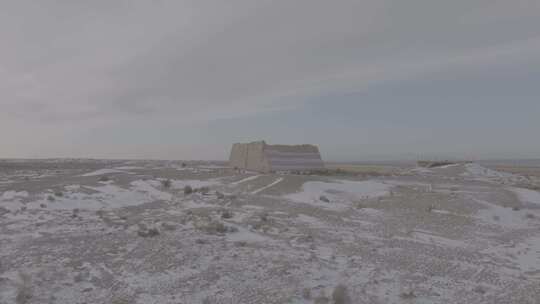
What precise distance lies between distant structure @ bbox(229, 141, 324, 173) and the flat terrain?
39.5 ft

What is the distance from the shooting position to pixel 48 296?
628cm

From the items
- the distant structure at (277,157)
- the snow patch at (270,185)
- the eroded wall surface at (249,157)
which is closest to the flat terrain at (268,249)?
the snow patch at (270,185)

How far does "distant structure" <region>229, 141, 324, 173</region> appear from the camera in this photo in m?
29.4

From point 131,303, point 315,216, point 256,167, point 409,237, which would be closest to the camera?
point 131,303

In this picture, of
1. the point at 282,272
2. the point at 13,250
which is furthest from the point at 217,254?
the point at 13,250

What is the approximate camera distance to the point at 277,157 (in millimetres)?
29766

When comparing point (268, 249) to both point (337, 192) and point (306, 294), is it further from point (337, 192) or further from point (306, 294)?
point (337, 192)

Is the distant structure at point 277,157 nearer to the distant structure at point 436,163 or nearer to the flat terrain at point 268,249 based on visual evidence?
the flat terrain at point 268,249

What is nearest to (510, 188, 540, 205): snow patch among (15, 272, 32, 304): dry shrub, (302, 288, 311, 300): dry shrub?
(302, 288, 311, 300): dry shrub

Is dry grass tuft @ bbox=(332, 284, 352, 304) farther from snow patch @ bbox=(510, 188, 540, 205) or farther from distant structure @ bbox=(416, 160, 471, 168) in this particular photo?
distant structure @ bbox=(416, 160, 471, 168)

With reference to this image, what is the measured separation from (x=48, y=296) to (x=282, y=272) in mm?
4274

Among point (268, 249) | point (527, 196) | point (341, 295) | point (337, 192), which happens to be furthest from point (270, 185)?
point (341, 295)

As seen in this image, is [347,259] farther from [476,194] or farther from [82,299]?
[476,194]

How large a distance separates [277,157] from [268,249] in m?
20.7
